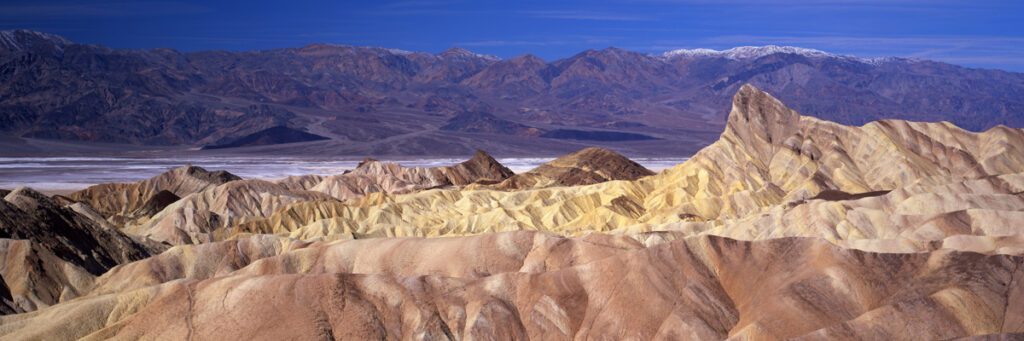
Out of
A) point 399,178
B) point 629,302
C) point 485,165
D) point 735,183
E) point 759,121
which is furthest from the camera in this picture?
point 485,165

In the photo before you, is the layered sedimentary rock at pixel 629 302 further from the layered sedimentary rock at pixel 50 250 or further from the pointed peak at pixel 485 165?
the pointed peak at pixel 485 165

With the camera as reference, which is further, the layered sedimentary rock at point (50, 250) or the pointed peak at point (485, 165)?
the pointed peak at point (485, 165)

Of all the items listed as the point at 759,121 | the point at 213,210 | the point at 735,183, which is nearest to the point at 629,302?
the point at 735,183

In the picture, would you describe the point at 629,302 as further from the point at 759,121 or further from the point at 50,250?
the point at 759,121

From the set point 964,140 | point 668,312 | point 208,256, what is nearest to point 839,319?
point 668,312

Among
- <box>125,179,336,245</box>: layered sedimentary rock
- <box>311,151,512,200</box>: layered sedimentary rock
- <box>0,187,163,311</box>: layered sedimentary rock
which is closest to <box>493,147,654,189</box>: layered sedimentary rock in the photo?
<box>311,151,512,200</box>: layered sedimentary rock

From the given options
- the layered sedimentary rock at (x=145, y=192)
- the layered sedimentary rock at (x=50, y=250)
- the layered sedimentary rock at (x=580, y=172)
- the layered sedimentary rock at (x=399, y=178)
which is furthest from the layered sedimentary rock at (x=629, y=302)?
the layered sedimentary rock at (x=399, y=178)
